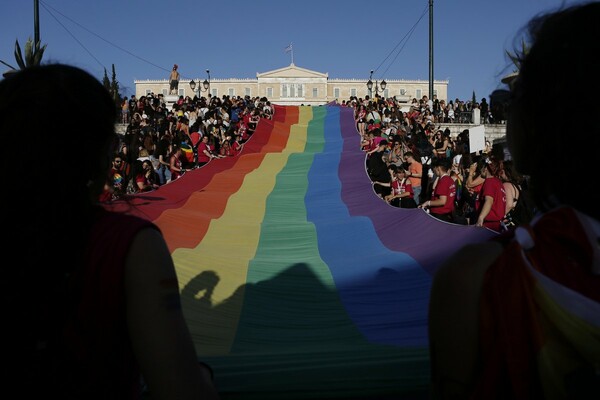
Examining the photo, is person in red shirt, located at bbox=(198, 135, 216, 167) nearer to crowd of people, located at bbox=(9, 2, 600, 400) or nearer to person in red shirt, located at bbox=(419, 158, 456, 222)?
person in red shirt, located at bbox=(419, 158, 456, 222)

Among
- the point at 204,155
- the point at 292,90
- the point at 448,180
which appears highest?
the point at 292,90

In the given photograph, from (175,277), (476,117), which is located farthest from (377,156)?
(476,117)

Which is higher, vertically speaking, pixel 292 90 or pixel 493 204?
pixel 292 90

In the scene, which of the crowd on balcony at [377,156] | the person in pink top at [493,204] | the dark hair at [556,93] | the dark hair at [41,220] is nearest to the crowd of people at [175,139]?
the crowd on balcony at [377,156]

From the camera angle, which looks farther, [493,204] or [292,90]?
[292,90]

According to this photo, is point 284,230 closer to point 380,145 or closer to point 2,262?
point 2,262

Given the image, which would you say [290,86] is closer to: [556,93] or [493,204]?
[493,204]

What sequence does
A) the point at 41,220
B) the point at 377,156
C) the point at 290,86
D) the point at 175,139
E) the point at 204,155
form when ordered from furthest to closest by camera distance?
the point at 290,86
the point at 175,139
the point at 204,155
the point at 377,156
the point at 41,220

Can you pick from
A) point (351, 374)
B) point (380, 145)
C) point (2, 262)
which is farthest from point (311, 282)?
point (380, 145)

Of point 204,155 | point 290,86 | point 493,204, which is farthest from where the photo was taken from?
point 290,86

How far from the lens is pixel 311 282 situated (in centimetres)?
363

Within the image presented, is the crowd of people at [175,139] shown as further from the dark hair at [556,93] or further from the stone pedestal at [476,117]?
the stone pedestal at [476,117]

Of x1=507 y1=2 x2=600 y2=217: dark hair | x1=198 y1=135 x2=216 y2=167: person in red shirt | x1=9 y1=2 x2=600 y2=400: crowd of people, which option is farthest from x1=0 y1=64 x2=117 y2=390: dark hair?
x1=198 y1=135 x2=216 y2=167: person in red shirt

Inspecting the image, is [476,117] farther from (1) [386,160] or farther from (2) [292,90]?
(2) [292,90]
